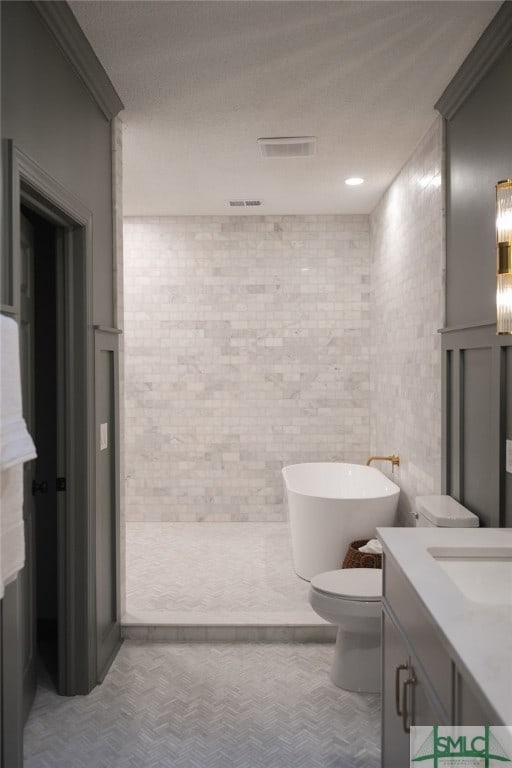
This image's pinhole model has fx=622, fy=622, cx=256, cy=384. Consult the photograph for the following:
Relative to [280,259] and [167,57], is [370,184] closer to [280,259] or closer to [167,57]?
[280,259]

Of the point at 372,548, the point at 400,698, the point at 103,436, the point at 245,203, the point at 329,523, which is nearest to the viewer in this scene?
the point at 400,698

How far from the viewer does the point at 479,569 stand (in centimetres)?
181

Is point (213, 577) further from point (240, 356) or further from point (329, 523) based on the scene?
point (240, 356)

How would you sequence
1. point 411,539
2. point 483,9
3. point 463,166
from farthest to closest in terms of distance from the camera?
1. point 463,166
2. point 483,9
3. point 411,539

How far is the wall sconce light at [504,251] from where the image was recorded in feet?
5.98

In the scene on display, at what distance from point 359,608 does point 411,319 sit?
6.76 ft

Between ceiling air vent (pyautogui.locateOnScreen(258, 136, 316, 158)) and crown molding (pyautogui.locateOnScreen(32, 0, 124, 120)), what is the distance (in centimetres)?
94

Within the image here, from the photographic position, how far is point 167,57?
270 cm

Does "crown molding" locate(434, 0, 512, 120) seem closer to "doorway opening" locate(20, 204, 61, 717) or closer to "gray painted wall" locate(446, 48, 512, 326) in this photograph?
"gray painted wall" locate(446, 48, 512, 326)

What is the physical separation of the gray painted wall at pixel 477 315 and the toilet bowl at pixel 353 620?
2.01ft

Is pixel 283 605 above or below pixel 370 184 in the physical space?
below

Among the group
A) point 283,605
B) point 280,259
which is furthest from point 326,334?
point 283,605

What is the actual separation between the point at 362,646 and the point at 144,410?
3.41 metres

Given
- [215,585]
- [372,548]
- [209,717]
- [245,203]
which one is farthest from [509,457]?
[245,203]
